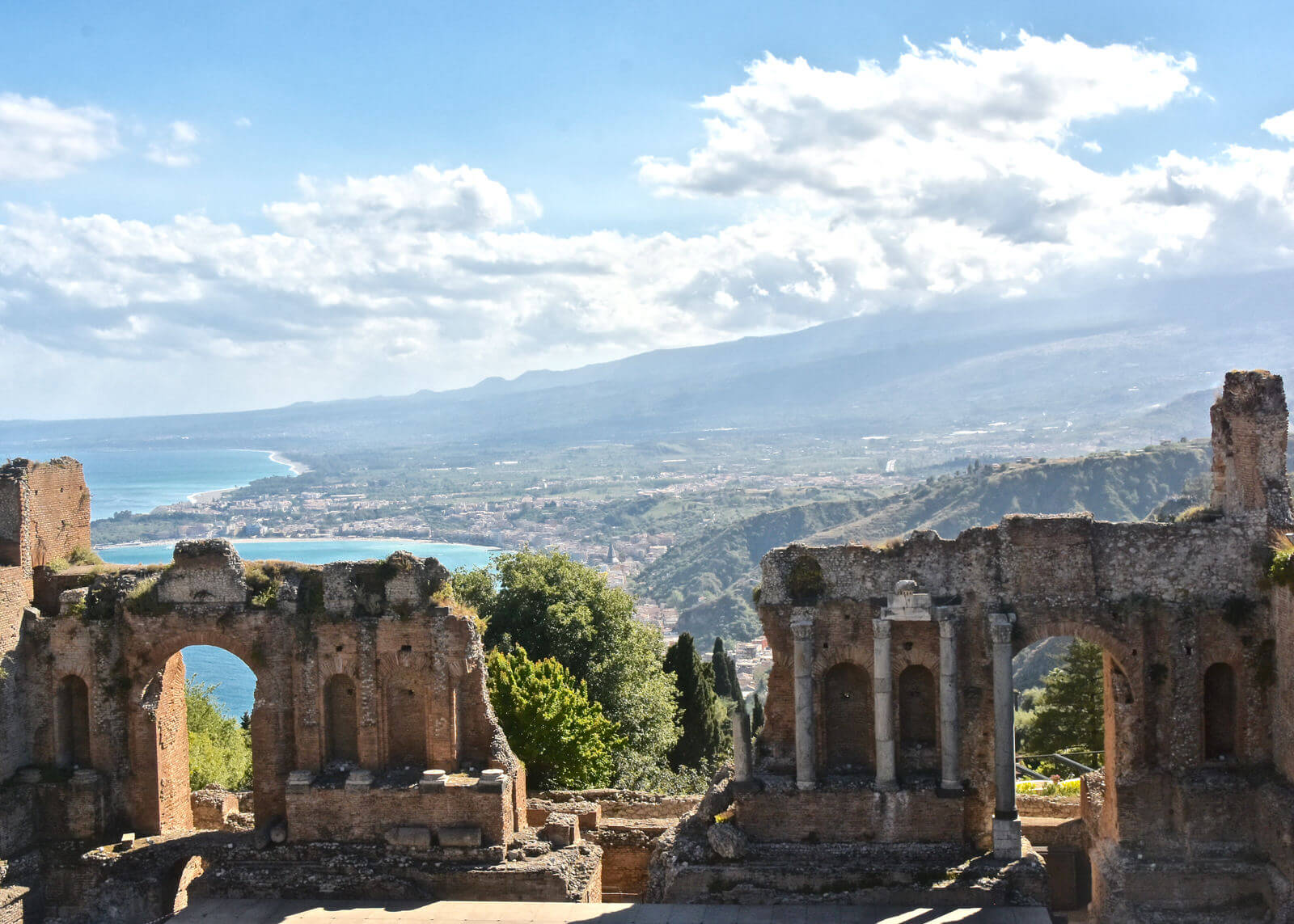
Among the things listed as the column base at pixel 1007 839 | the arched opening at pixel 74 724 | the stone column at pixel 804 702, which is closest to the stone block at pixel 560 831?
the stone column at pixel 804 702

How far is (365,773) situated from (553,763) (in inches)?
301

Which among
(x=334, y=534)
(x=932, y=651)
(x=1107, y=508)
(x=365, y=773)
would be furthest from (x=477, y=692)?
(x=334, y=534)

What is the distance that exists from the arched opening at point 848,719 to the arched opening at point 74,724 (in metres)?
16.9

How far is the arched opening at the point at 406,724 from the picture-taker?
89.1ft

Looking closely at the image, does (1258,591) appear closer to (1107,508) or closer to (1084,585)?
(1084,585)

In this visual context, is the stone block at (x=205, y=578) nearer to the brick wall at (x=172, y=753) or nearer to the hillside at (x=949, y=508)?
the brick wall at (x=172, y=753)

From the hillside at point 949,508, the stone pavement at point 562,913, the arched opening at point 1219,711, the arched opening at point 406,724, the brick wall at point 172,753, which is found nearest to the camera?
A: the stone pavement at point 562,913

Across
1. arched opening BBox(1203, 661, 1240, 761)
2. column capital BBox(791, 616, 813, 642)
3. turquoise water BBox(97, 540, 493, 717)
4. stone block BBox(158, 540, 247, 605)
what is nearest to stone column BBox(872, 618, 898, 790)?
column capital BBox(791, 616, 813, 642)

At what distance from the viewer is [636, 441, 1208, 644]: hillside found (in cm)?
11519

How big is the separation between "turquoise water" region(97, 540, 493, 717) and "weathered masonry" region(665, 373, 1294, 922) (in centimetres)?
4516

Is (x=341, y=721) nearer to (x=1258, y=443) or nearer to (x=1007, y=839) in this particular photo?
(x=1007, y=839)

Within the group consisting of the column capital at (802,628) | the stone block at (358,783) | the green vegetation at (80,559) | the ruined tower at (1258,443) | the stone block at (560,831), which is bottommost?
the stone block at (560,831)

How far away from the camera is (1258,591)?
24.6m

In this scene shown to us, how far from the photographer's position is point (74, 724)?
1112 inches
